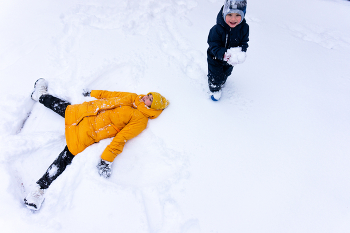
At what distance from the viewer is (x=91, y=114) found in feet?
6.76

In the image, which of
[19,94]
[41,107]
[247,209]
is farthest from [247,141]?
[19,94]

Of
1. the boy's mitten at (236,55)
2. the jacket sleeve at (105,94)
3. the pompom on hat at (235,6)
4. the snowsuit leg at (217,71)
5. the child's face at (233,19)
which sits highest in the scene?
the pompom on hat at (235,6)

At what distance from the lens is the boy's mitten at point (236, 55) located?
165 cm

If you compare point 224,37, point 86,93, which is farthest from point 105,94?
point 224,37

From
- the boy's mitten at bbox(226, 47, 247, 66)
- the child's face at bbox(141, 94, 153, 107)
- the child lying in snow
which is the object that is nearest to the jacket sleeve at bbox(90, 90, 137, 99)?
the child lying in snow

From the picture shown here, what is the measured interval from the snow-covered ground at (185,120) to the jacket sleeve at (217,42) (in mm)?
694

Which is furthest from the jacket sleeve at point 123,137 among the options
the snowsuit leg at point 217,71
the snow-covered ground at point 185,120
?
the snowsuit leg at point 217,71

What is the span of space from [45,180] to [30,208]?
0.83 feet

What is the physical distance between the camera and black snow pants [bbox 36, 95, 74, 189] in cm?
185

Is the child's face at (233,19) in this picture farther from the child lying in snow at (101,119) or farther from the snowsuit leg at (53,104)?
the snowsuit leg at (53,104)

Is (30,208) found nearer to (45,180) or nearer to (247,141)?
(45,180)

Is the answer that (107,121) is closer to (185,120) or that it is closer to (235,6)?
(185,120)

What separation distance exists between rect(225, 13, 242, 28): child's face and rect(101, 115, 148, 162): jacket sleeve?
4.14 ft

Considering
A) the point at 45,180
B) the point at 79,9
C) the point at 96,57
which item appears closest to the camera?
the point at 45,180
